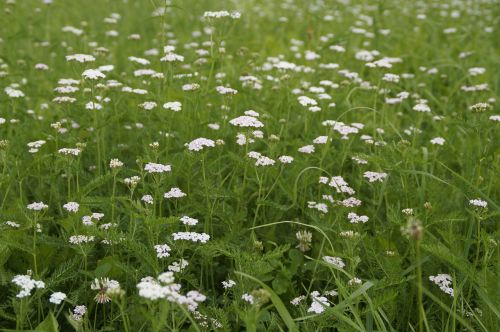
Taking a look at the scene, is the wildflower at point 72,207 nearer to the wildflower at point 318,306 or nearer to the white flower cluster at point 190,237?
the white flower cluster at point 190,237

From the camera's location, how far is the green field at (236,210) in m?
2.56

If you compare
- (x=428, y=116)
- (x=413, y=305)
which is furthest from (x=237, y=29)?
(x=413, y=305)

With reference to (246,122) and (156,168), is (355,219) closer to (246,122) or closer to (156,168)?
(246,122)

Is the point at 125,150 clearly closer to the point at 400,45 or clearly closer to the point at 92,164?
the point at 92,164

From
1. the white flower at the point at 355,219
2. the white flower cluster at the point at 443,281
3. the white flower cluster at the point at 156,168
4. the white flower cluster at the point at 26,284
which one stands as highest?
the white flower cluster at the point at 156,168

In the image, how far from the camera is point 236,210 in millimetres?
3229

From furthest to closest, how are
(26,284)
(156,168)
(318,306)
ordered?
(156,168)
(318,306)
(26,284)

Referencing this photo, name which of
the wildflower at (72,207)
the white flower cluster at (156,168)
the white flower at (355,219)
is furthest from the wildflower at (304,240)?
the wildflower at (72,207)

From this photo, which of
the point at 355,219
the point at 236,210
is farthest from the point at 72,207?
the point at 355,219

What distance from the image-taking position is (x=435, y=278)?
9.27ft

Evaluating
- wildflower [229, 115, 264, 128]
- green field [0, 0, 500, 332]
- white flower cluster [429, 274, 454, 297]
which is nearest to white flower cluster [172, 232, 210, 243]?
green field [0, 0, 500, 332]

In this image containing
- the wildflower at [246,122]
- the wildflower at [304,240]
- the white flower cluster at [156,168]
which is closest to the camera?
the white flower cluster at [156,168]

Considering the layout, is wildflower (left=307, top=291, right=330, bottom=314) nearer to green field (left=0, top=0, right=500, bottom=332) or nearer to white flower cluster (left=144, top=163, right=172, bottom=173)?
green field (left=0, top=0, right=500, bottom=332)

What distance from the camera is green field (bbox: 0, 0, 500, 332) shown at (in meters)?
2.56
